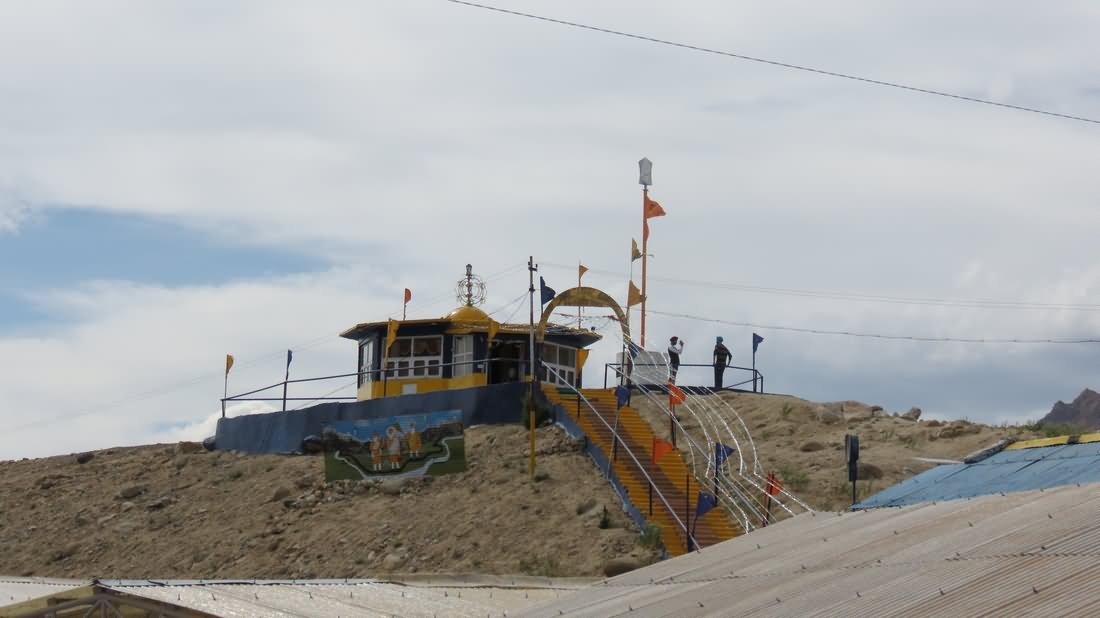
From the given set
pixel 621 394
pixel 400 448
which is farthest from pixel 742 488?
pixel 400 448

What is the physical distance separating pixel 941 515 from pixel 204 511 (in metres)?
25.0

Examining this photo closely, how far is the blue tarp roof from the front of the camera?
74.5ft

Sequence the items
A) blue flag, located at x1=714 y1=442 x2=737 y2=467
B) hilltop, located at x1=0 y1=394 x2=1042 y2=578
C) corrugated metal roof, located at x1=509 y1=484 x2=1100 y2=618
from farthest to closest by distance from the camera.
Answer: hilltop, located at x1=0 y1=394 x2=1042 y2=578, blue flag, located at x1=714 y1=442 x2=737 y2=467, corrugated metal roof, located at x1=509 y1=484 x2=1100 y2=618

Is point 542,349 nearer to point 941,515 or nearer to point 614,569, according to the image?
point 614,569

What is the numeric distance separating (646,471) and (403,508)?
6495mm

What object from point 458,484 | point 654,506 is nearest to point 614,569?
point 654,506

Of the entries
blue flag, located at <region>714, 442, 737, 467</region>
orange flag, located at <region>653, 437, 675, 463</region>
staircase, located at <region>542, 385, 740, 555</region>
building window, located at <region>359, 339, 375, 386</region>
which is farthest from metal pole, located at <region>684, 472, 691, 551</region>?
building window, located at <region>359, 339, 375, 386</region>

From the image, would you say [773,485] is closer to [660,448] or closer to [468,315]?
[660,448]

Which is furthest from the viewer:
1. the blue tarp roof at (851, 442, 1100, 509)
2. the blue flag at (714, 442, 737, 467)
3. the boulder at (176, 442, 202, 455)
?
the boulder at (176, 442, 202, 455)

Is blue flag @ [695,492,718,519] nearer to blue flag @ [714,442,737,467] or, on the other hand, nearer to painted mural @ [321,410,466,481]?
blue flag @ [714,442,737,467]

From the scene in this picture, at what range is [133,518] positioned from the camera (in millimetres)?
40906

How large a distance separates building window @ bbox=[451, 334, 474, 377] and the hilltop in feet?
12.6

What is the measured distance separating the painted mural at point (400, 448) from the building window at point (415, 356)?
13.2ft

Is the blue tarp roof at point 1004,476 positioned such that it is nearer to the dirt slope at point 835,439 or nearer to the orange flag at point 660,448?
the dirt slope at point 835,439
